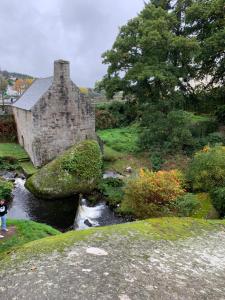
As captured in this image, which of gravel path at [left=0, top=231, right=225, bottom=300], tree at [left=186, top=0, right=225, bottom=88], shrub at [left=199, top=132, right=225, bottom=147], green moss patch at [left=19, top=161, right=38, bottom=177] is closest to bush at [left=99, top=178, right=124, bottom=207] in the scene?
green moss patch at [left=19, top=161, right=38, bottom=177]

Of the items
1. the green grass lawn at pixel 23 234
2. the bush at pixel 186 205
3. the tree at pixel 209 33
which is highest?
the tree at pixel 209 33

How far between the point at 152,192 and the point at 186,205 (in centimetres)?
170

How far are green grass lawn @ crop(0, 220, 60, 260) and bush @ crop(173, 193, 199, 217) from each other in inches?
233

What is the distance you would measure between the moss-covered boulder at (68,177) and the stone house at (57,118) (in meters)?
3.41

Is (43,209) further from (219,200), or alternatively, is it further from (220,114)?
(220,114)

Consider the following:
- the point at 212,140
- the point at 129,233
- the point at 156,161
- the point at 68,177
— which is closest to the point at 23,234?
the point at 129,233

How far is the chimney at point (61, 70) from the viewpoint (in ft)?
79.3

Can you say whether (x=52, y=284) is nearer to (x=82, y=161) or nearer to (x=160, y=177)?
(x=160, y=177)

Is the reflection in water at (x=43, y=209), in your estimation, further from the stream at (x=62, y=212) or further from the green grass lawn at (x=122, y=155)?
the green grass lawn at (x=122, y=155)

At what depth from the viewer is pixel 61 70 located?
24297mm

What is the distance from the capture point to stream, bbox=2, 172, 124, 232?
17266mm

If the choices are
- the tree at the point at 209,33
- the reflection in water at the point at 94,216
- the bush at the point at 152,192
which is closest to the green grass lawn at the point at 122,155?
the reflection in water at the point at 94,216

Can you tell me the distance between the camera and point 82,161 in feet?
71.5

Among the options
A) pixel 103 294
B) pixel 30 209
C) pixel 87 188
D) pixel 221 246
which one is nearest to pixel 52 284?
pixel 103 294
